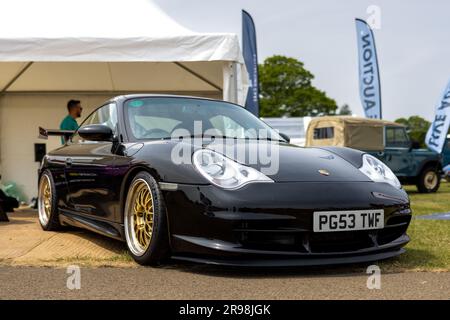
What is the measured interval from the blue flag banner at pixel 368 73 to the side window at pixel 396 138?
3.96m

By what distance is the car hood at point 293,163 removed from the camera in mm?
3371

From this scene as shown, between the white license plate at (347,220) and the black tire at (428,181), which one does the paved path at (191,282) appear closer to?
the white license plate at (347,220)

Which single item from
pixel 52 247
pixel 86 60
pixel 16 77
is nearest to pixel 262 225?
pixel 52 247

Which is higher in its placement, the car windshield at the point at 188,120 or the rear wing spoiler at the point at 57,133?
the car windshield at the point at 188,120

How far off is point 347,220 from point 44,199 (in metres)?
3.46

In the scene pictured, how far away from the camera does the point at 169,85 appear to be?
998 centimetres

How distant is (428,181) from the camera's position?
1430cm

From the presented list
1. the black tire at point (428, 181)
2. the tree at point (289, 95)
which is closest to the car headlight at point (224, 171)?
the black tire at point (428, 181)

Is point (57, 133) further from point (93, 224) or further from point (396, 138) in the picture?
point (396, 138)

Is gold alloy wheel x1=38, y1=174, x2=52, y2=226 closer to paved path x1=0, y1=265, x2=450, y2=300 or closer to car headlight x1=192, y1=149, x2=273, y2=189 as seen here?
paved path x1=0, y1=265, x2=450, y2=300

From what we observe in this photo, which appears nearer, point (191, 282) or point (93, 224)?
point (191, 282)

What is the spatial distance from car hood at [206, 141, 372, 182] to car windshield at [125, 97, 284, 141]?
50 centimetres

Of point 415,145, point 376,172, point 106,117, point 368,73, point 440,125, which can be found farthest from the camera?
point 368,73
